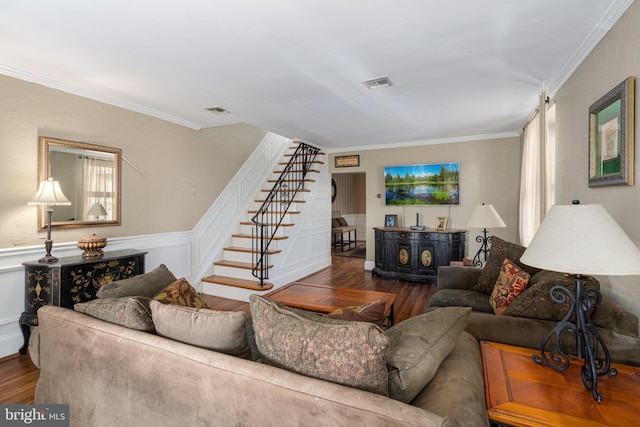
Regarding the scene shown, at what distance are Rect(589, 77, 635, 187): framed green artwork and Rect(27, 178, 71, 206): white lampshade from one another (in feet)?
13.4

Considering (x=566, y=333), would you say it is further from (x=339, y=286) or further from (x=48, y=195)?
(x=48, y=195)

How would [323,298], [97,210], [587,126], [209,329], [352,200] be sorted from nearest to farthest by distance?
[209,329]
[587,126]
[323,298]
[97,210]
[352,200]

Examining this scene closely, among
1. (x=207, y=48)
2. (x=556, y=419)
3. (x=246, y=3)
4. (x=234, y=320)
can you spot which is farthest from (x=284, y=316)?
(x=207, y=48)

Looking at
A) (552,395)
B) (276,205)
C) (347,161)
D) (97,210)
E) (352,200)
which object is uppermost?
(347,161)

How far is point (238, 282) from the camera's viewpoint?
443 cm

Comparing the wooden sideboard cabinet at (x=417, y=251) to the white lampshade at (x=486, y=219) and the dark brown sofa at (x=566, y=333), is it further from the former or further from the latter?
the dark brown sofa at (x=566, y=333)

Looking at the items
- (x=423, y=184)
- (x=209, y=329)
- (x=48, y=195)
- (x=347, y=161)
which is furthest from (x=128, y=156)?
(x=423, y=184)

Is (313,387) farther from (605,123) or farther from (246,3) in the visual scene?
(605,123)

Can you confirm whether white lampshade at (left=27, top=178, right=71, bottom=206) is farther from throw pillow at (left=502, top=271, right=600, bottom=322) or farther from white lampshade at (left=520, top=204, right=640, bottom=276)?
throw pillow at (left=502, top=271, right=600, bottom=322)

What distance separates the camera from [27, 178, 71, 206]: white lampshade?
266 cm

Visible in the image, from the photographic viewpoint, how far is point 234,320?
1.28 m

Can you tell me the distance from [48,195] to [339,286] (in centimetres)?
379

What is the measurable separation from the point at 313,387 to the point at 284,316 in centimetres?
28

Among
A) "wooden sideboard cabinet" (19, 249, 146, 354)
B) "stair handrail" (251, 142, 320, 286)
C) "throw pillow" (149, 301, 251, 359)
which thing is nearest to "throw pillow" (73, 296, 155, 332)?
"throw pillow" (149, 301, 251, 359)
